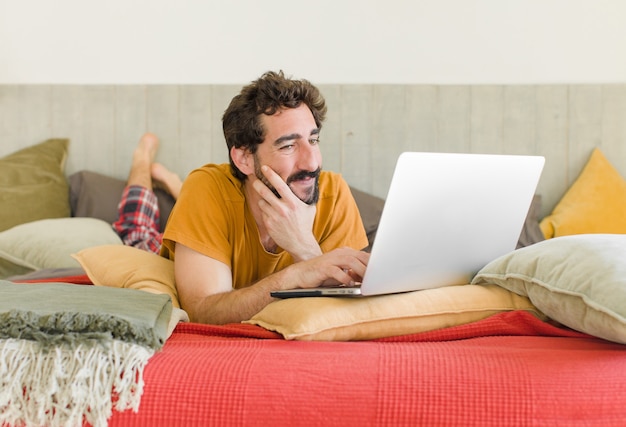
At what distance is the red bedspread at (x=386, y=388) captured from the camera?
1090mm

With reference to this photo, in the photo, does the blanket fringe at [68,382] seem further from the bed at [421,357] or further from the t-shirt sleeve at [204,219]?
the t-shirt sleeve at [204,219]

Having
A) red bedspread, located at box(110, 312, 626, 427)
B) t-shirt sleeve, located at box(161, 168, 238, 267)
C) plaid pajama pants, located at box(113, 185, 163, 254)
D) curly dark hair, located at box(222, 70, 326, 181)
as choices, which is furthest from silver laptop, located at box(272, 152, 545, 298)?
plaid pajama pants, located at box(113, 185, 163, 254)

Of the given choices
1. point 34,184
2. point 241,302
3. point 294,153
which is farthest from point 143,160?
point 241,302

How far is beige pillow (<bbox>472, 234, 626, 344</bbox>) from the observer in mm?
1211

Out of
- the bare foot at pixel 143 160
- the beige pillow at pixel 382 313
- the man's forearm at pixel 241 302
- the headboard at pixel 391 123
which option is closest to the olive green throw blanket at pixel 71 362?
the beige pillow at pixel 382 313

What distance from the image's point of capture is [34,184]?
2.97 m

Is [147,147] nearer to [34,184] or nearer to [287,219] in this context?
[34,184]

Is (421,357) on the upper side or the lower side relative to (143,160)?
lower

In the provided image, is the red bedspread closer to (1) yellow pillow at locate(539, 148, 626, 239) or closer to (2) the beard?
(2) the beard

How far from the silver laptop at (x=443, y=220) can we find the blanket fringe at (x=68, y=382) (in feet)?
1.45

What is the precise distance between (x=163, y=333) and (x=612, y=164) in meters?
2.33

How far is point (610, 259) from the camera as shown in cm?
129
